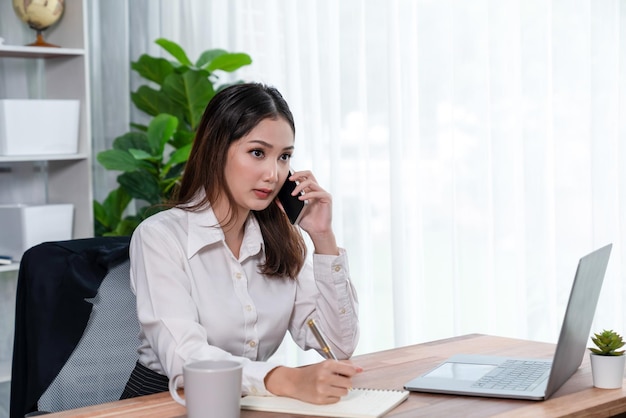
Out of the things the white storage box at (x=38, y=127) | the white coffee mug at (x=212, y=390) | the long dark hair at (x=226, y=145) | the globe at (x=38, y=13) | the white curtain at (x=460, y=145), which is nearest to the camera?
the white coffee mug at (x=212, y=390)

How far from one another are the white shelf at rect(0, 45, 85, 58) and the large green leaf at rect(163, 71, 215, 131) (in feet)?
1.23

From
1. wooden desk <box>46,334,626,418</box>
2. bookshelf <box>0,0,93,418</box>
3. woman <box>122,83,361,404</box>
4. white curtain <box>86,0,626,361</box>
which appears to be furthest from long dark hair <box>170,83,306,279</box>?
bookshelf <box>0,0,93,418</box>

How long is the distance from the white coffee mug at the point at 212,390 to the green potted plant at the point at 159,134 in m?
2.14

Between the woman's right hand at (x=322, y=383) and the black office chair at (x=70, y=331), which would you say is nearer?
the woman's right hand at (x=322, y=383)

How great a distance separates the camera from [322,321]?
1.90 meters

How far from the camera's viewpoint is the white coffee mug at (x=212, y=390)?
1178mm

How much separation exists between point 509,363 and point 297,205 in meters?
0.57

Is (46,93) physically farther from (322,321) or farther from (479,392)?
(479,392)

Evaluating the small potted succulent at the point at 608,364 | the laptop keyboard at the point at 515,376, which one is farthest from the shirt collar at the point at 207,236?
the small potted succulent at the point at 608,364

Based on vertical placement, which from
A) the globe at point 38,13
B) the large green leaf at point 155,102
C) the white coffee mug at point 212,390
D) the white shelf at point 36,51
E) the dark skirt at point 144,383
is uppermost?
the globe at point 38,13

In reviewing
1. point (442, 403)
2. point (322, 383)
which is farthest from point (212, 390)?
point (442, 403)

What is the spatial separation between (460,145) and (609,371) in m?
1.59

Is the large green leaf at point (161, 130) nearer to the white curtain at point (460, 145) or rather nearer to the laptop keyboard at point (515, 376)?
the white curtain at point (460, 145)

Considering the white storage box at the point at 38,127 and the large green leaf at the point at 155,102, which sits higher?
the large green leaf at the point at 155,102
